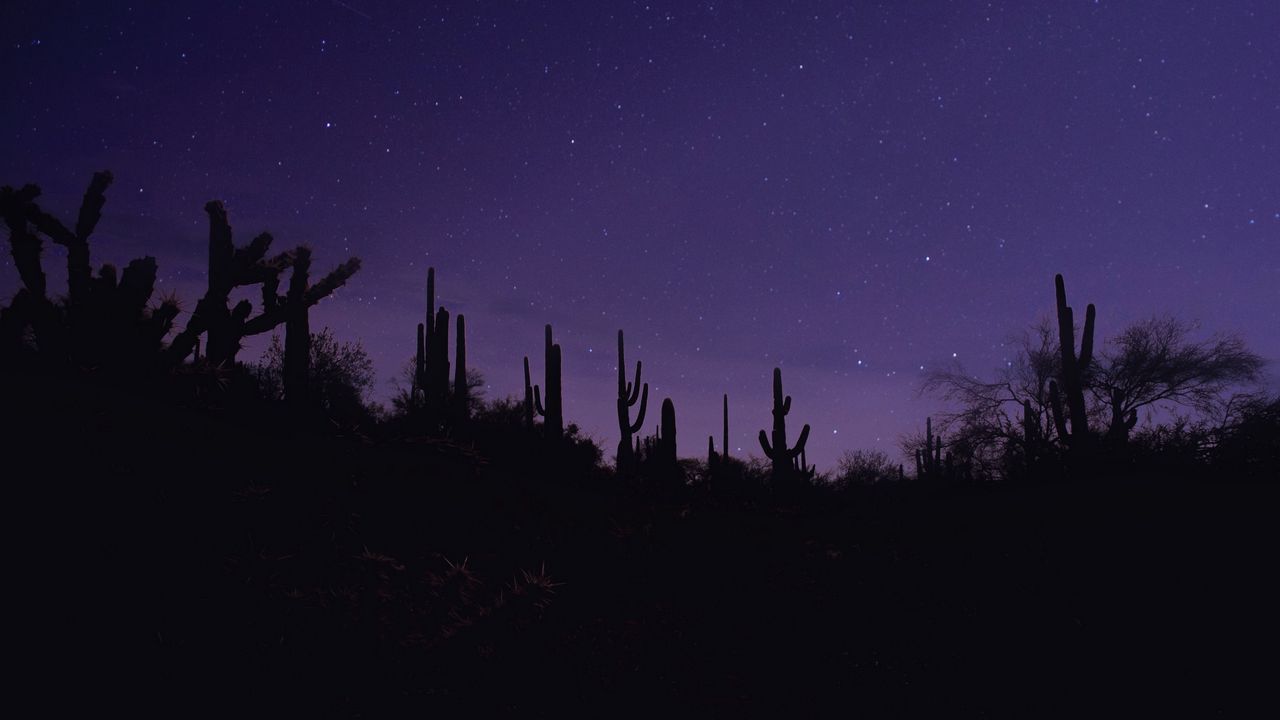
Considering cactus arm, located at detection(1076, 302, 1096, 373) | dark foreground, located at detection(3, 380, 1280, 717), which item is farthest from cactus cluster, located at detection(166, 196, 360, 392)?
cactus arm, located at detection(1076, 302, 1096, 373)

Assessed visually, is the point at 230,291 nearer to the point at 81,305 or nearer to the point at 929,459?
the point at 81,305

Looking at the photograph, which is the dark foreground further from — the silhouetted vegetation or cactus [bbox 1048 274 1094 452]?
cactus [bbox 1048 274 1094 452]

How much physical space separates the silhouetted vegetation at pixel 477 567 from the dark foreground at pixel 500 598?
0.07 ft

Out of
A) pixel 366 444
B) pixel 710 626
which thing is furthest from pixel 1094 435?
pixel 366 444

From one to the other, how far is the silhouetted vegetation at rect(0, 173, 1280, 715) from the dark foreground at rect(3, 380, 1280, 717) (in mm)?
23

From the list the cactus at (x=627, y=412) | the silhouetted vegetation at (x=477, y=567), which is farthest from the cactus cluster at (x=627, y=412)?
the silhouetted vegetation at (x=477, y=567)

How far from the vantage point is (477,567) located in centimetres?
568

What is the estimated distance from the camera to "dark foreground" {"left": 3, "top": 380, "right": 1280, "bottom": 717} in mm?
3703

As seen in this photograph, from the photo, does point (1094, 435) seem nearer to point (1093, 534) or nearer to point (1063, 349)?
point (1063, 349)

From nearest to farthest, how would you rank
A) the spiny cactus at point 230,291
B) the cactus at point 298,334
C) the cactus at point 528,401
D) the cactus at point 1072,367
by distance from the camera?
the spiny cactus at point 230,291
the cactus at point 298,334
the cactus at point 1072,367
the cactus at point 528,401

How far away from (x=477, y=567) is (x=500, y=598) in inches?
22.7

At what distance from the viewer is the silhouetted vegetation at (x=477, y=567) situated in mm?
3914

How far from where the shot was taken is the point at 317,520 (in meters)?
5.19

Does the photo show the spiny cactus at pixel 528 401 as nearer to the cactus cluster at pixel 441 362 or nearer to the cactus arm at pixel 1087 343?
the cactus cluster at pixel 441 362
